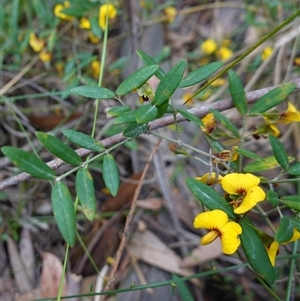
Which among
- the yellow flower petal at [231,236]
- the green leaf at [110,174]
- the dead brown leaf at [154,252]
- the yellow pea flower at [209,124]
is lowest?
the dead brown leaf at [154,252]

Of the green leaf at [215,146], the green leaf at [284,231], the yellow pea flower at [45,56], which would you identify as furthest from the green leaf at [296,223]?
the yellow pea flower at [45,56]

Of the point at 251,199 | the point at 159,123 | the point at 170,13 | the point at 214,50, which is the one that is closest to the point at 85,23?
the point at 170,13

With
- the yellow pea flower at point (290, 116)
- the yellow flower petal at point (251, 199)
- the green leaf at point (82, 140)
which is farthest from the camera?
the yellow pea flower at point (290, 116)

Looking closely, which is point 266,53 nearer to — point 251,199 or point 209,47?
point 209,47

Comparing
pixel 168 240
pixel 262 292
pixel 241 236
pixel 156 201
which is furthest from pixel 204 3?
pixel 241 236

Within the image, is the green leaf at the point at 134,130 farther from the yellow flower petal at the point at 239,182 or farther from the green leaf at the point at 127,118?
the yellow flower petal at the point at 239,182

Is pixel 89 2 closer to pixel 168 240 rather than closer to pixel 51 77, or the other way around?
pixel 51 77

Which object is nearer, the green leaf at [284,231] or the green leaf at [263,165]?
the green leaf at [284,231]
